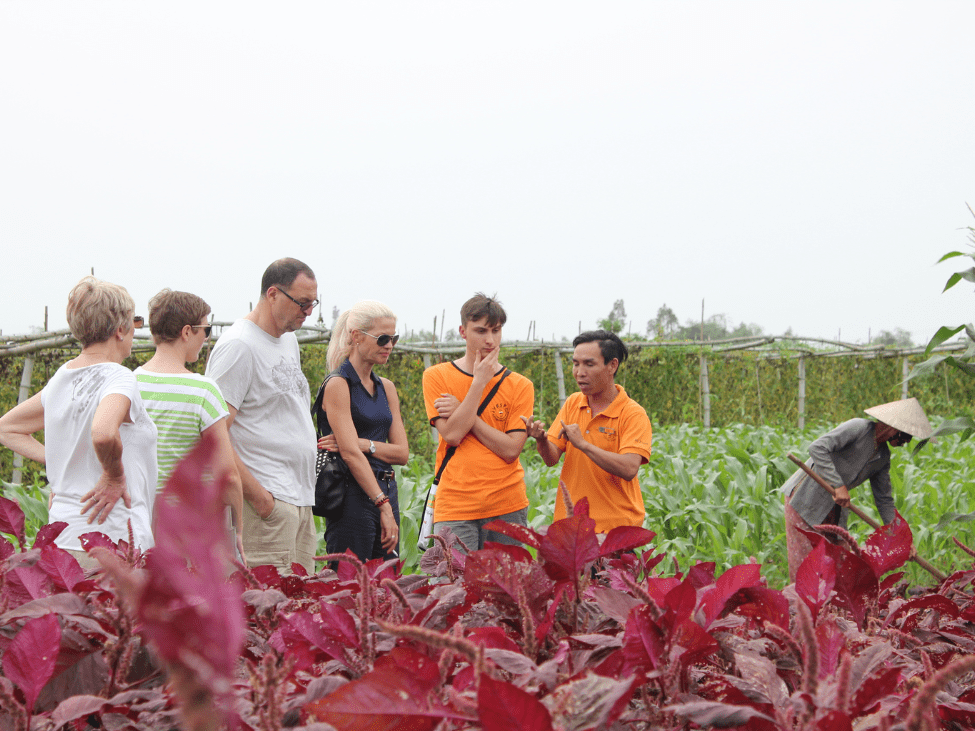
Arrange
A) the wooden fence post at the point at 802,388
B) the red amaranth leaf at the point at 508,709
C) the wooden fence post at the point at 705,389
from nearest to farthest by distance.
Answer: the red amaranth leaf at the point at 508,709 < the wooden fence post at the point at 705,389 < the wooden fence post at the point at 802,388

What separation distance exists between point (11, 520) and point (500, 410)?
242cm

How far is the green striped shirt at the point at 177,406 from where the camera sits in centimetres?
270

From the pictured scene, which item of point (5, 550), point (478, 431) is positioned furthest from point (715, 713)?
point (478, 431)

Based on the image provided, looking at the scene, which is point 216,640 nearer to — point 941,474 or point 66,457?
point 66,457

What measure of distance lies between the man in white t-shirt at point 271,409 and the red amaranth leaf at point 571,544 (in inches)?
90.8

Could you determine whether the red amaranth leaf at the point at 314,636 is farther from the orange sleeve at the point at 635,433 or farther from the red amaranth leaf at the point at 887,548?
the orange sleeve at the point at 635,433

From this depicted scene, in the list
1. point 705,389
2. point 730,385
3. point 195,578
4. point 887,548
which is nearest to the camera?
point 195,578

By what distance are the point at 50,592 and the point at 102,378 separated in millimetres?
1583

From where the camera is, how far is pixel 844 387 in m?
14.1

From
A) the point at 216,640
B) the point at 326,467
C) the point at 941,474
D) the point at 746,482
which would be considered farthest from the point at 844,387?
the point at 216,640

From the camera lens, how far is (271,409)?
3.11 m

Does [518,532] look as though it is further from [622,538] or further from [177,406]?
[177,406]

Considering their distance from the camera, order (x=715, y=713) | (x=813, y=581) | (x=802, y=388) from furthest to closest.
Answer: (x=802, y=388)
(x=813, y=581)
(x=715, y=713)

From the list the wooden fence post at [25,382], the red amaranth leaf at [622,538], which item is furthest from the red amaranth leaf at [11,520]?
the wooden fence post at [25,382]
